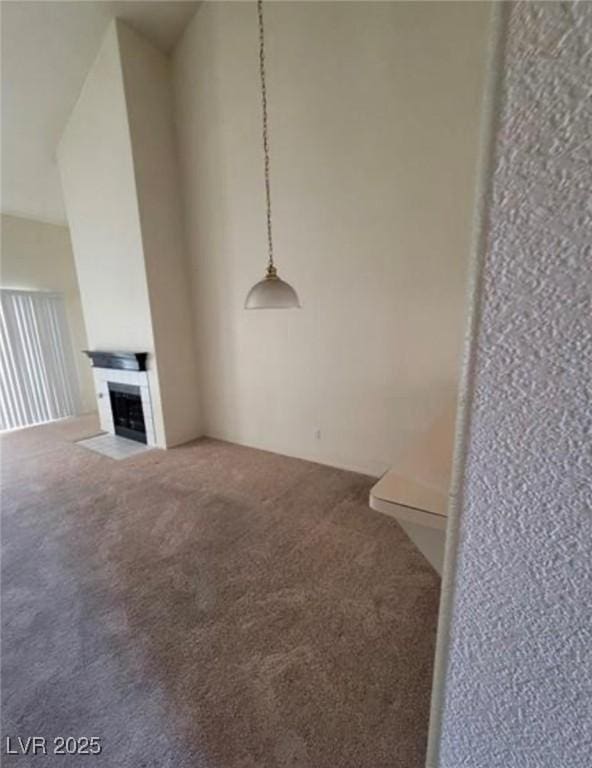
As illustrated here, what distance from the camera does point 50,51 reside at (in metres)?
3.56

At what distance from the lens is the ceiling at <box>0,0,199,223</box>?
327 cm

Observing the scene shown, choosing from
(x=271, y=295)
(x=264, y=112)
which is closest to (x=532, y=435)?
(x=271, y=295)

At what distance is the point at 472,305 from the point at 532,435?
0.17m

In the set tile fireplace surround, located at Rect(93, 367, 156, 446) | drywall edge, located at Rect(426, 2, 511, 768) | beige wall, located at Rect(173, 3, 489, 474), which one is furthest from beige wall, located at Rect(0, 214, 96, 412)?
drywall edge, located at Rect(426, 2, 511, 768)

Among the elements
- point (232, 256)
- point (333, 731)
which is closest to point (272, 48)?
point (232, 256)

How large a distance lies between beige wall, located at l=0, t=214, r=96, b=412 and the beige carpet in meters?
4.05

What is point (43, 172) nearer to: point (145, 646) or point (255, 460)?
point (255, 460)

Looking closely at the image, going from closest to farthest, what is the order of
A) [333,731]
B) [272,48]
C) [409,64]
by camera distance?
[333,731] < [409,64] < [272,48]

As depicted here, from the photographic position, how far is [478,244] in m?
0.42

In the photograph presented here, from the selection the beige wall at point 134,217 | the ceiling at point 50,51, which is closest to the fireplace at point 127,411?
the beige wall at point 134,217

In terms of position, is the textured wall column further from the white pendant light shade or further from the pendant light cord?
the pendant light cord

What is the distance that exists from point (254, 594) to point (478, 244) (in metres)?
2.04

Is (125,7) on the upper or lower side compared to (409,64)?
upper

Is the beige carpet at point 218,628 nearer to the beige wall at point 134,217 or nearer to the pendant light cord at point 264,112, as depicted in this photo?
the beige wall at point 134,217
